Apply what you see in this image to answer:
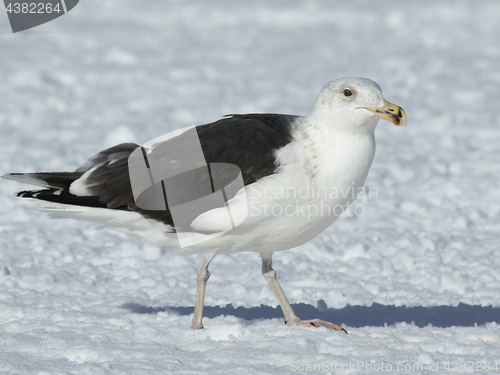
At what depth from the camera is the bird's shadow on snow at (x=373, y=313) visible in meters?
5.02

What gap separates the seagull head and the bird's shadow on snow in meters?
1.59

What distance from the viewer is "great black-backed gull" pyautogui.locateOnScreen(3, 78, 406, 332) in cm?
429

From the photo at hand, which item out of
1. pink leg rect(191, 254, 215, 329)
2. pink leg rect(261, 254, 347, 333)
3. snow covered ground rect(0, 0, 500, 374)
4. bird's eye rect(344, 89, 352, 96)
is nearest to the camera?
snow covered ground rect(0, 0, 500, 374)

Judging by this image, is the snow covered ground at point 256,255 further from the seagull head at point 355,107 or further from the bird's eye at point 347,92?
the bird's eye at point 347,92

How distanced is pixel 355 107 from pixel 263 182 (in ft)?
2.72

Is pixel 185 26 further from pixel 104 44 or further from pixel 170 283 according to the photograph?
pixel 170 283

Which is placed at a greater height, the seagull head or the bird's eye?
the bird's eye

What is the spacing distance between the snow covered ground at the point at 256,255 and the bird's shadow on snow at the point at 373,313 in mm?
24

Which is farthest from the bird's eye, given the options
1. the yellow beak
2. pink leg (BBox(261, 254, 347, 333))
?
pink leg (BBox(261, 254, 347, 333))

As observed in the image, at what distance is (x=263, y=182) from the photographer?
424cm

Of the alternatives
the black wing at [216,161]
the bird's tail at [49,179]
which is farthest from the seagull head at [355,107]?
the bird's tail at [49,179]

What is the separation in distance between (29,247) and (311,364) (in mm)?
3631

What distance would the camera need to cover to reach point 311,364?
3.75m

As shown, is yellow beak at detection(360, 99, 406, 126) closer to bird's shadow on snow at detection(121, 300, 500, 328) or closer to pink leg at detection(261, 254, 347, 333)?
Result: pink leg at detection(261, 254, 347, 333)
